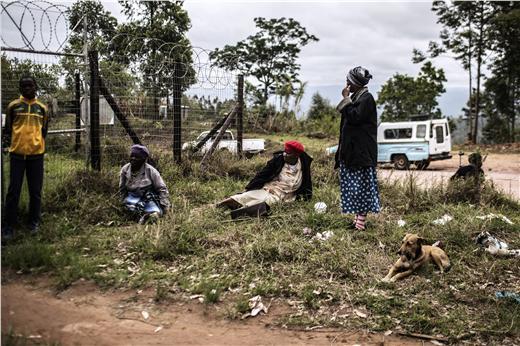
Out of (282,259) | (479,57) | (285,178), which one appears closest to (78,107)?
(285,178)

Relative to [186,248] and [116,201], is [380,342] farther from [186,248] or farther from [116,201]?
[116,201]

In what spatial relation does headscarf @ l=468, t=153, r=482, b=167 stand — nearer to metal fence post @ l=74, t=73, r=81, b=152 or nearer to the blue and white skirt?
the blue and white skirt

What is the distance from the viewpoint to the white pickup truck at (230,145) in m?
8.50

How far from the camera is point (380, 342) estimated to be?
3193mm

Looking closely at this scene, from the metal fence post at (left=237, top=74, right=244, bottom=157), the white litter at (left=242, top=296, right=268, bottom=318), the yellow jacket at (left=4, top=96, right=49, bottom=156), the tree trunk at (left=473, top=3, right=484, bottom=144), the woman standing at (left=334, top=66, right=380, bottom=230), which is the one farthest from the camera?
the tree trunk at (left=473, top=3, right=484, bottom=144)

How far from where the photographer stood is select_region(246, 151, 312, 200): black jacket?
6562mm

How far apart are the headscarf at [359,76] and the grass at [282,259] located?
1.54 metres

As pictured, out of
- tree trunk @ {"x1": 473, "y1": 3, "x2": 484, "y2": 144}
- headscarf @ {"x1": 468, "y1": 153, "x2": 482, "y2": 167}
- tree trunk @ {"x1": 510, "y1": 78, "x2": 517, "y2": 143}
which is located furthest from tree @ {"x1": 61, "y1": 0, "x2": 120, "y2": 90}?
tree trunk @ {"x1": 510, "y1": 78, "x2": 517, "y2": 143}

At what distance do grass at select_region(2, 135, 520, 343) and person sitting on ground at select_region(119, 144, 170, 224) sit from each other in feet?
0.47

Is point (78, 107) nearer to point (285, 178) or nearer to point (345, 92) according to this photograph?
point (285, 178)

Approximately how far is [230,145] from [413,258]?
546 centimetres

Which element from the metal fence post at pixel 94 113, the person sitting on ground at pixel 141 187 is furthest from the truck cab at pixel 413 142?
the person sitting on ground at pixel 141 187

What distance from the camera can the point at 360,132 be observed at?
17.0 feet

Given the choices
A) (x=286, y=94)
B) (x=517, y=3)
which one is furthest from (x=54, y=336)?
(x=517, y=3)
